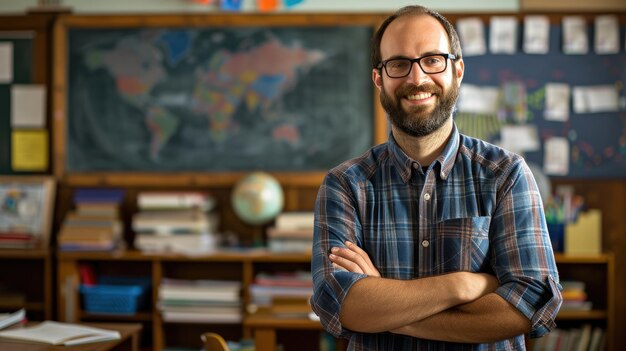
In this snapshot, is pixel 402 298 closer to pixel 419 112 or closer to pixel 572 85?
pixel 419 112

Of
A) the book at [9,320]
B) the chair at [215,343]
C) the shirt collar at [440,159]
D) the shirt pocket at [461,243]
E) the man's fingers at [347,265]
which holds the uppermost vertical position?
the shirt collar at [440,159]

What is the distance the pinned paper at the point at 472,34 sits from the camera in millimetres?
3803

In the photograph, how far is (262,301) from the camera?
3594mm

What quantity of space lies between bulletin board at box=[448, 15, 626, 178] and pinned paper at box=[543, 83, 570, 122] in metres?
0.02

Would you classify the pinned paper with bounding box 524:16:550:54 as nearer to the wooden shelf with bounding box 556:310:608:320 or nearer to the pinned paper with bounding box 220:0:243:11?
the wooden shelf with bounding box 556:310:608:320

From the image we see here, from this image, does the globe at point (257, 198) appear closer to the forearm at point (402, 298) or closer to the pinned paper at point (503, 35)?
the pinned paper at point (503, 35)

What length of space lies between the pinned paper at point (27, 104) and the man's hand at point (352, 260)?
9.35 ft

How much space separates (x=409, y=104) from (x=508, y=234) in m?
0.38

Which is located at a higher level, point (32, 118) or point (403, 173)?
point (32, 118)

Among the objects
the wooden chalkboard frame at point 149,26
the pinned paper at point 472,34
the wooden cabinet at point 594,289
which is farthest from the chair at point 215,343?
the pinned paper at point 472,34

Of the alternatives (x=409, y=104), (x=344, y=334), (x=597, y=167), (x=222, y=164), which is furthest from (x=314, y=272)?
(x=597, y=167)

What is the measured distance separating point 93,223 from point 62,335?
1450 millimetres

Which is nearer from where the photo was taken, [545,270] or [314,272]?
[545,270]

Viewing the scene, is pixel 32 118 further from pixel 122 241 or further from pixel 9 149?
pixel 122 241
